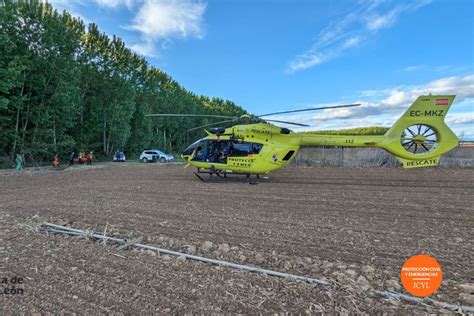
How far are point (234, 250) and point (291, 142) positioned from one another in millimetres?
7428

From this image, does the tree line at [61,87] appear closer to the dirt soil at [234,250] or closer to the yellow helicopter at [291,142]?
the yellow helicopter at [291,142]

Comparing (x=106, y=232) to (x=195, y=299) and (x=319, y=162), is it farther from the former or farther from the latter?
(x=319, y=162)

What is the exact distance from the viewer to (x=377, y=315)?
2635 millimetres

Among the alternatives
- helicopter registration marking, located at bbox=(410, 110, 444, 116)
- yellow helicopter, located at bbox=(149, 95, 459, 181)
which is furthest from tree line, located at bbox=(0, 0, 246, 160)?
helicopter registration marking, located at bbox=(410, 110, 444, 116)

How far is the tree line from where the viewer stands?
2052 centimetres

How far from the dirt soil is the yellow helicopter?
1.76 metres

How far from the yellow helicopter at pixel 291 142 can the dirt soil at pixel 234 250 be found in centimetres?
176

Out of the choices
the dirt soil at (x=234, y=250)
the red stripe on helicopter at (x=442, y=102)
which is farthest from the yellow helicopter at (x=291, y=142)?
the dirt soil at (x=234, y=250)

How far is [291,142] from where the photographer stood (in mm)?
11039

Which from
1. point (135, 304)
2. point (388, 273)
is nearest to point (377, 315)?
point (388, 273)

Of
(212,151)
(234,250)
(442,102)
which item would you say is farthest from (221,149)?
(442,102)

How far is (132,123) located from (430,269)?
40.9 meters

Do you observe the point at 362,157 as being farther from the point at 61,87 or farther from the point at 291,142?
the point at 61,87

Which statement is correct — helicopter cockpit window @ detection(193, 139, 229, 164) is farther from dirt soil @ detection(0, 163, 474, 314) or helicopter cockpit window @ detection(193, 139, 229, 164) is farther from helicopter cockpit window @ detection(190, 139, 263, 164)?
dirt soil @ detection(0, 163, 474, 314)
